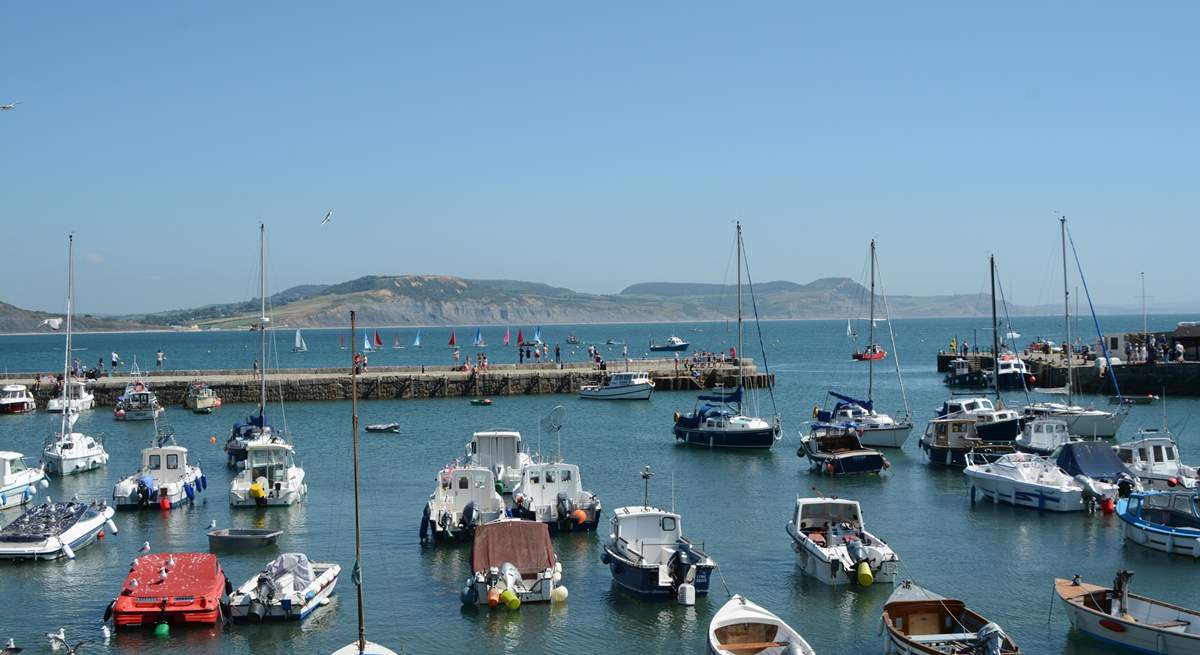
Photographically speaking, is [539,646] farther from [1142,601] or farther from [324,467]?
[324,467]

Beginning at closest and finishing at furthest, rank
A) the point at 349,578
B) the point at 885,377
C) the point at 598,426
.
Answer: the point at 349,578 → the point at 598,426 → the point at 885,377

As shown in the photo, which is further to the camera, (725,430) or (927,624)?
(725,430)

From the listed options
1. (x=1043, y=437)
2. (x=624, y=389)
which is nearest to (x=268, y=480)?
(x=1043, y=437)

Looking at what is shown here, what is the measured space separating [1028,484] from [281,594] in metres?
25.7

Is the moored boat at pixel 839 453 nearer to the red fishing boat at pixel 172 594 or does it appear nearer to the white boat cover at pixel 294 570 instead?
the white boat cover at pixel 294 570

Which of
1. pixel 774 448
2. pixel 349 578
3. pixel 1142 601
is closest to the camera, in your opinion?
pixel 1142 601

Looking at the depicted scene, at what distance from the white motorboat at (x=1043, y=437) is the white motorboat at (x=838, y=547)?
1881 cm

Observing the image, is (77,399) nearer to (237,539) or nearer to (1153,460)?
(237,539)

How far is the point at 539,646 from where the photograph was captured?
2552 cm

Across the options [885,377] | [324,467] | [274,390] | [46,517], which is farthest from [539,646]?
[885,377]

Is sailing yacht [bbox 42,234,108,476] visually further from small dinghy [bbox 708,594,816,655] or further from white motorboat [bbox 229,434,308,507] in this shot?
small dinghy [bbox 708,594,816,655]

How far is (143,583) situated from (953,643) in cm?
1817

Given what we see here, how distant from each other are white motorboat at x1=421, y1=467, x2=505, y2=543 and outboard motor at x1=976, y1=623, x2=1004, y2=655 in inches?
626

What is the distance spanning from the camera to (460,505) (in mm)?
36125
